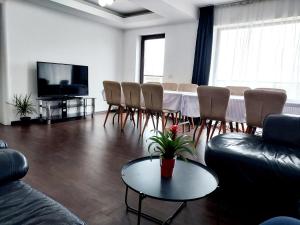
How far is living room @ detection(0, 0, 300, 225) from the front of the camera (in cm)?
156

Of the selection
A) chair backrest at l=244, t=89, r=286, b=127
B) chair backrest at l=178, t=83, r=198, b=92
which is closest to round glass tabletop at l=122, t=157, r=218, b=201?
chair backrest at l=244, t=89, r=286, b=127

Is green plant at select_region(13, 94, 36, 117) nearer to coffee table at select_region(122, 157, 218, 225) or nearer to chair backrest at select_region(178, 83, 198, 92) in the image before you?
chair backrest at select_region(178, 83, 198, 92)

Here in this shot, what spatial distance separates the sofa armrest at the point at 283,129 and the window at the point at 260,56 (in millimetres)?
2408

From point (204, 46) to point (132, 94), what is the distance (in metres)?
2.22

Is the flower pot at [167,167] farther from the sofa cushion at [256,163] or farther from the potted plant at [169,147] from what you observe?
the sofa cushion at [256,163]

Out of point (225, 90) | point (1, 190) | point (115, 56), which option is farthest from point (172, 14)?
point (1, 190)

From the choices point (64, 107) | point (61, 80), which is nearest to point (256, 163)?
point (64, 107)

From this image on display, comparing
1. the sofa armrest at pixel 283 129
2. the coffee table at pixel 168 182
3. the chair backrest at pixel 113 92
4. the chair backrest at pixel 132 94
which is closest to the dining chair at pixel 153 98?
the chair backrest at pixel 132 94

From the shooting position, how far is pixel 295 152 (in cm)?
194

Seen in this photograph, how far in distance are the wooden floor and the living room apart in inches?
0.6

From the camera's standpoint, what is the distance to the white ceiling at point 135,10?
14.7ft

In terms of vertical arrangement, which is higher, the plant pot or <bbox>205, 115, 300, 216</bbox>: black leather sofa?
<bbox>205, 115, 300, 216</bbox>: black leather sofa

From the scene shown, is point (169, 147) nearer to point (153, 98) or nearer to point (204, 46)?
point (153, 98)

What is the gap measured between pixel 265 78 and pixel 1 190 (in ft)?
15.4
